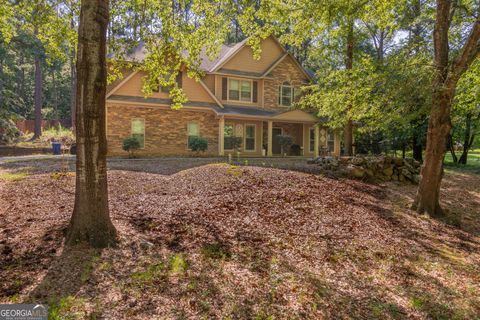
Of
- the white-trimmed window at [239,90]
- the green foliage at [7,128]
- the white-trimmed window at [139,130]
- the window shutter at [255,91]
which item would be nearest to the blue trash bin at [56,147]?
the green foliage at [7,128]

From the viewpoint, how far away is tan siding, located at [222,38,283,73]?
20.9 metres

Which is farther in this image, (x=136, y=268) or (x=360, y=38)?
(x=360, y=38)

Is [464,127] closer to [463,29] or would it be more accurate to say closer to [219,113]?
[463,29]

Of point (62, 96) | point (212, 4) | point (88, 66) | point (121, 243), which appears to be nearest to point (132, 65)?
point (212, 4)

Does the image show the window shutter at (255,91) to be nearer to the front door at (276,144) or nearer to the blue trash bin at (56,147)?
Result: the front door at (276,144)

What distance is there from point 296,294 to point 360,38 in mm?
13360

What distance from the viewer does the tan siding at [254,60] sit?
2090 centimetres

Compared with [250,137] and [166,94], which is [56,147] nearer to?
[166,94]

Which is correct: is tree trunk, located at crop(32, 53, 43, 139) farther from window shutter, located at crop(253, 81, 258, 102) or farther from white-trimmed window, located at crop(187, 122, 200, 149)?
window shutter, located at crop(253, 81, 258, 102)

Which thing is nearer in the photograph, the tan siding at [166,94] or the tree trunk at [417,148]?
the tan siding at [166,94]

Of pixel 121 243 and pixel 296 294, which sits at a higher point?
pixel 121 243

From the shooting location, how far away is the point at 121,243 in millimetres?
4609
